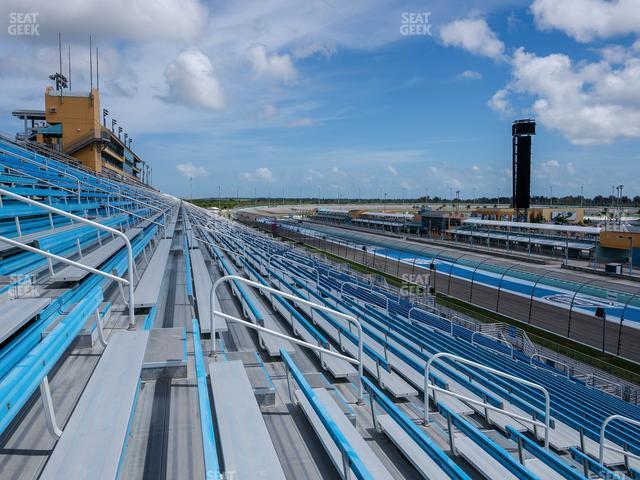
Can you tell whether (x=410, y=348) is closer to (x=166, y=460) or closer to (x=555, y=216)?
(x=166, y=460)

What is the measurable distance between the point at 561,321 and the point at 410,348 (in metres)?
11.3

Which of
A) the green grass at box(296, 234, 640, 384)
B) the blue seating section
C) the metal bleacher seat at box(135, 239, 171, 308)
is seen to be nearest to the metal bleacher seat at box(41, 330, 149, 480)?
the metal bleacher seat at box(135, 239, 171, 308)

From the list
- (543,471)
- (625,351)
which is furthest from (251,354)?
(625,351)

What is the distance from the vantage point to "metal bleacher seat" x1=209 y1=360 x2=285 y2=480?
2285 mm

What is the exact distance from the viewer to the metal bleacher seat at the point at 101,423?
6.44 ft

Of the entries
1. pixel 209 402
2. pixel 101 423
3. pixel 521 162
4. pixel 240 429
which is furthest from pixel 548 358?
pixel 521 162

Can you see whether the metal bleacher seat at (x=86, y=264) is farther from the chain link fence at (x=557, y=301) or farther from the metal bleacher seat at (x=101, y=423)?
the chain link fence at (x=557, y=301)

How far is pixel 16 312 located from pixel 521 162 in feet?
159

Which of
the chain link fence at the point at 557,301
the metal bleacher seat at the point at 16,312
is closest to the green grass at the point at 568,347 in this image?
the chain link fence at the point at 557,301

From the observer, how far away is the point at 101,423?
7.57ft

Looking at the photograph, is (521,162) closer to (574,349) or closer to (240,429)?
(574,349)

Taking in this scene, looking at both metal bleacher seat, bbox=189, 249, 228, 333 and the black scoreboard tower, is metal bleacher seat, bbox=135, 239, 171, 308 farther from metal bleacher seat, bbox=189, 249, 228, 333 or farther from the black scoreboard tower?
the black scoreboard tower

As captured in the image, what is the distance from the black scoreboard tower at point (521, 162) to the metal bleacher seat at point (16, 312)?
47.9 metres

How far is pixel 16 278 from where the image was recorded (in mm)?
4254
